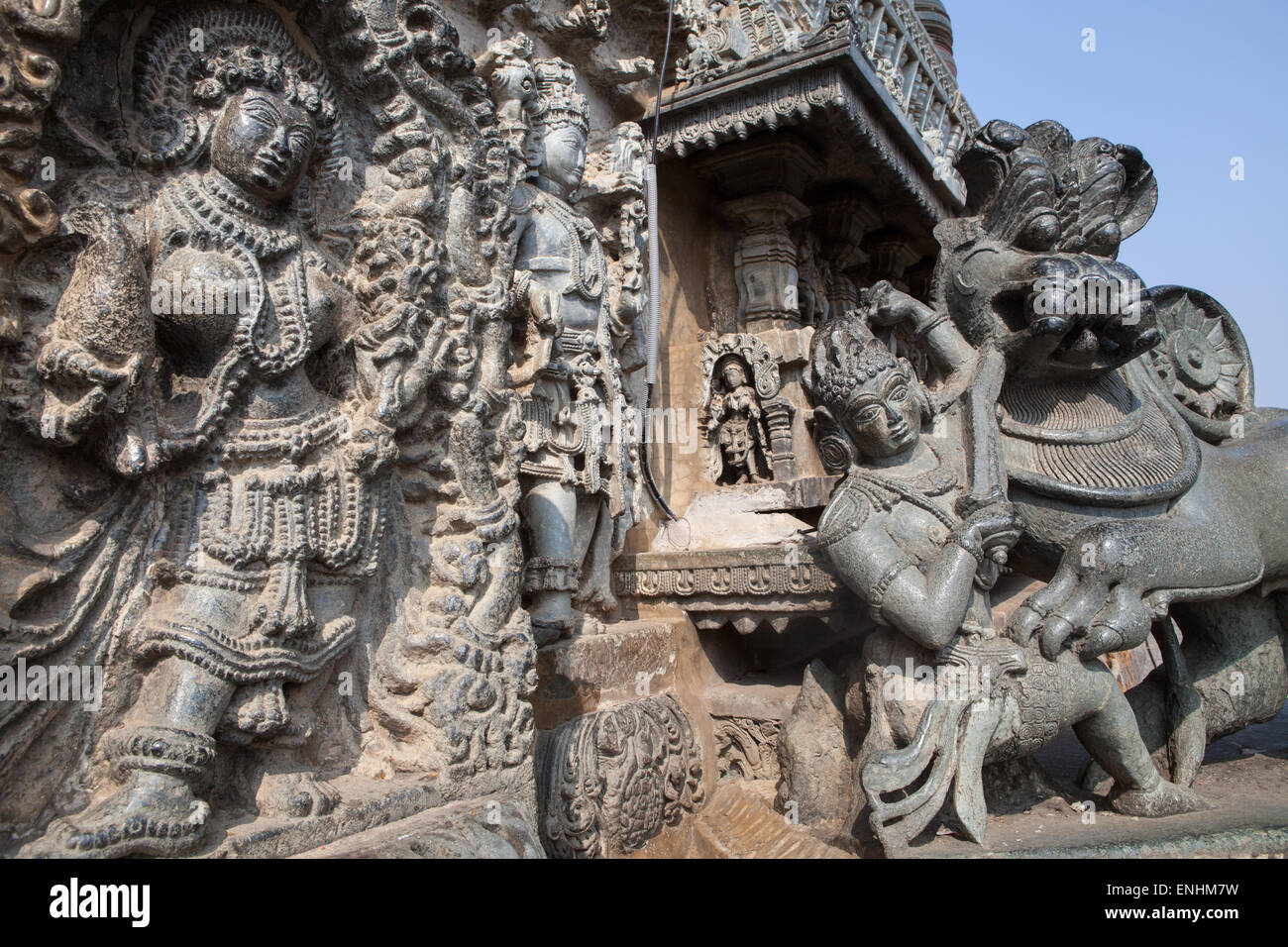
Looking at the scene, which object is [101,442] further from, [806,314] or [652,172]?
[806,314]

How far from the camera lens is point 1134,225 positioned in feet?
14.0

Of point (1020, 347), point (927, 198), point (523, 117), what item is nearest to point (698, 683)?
point (1020, 347)

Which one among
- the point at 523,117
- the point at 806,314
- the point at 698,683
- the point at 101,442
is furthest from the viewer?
the point at 806,314

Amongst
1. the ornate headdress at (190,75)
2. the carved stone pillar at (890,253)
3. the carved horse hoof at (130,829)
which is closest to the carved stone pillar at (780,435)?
the carved stone pillar at (890,253)

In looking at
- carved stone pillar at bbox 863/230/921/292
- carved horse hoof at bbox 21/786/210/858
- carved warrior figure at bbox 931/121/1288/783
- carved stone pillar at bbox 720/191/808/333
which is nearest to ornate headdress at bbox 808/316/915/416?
carved warrior figure at bbox 931/121/1288/783

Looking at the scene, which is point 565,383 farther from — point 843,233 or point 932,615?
point 843,233

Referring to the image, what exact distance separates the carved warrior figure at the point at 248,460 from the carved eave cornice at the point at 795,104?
368 centimetres

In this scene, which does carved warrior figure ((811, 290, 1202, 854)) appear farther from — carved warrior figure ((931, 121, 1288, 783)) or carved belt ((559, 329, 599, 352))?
carved belt ((559, 329, 599, 352))

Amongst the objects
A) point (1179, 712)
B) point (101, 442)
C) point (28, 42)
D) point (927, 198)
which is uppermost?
point (927, 198)

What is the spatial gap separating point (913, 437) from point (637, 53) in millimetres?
4346

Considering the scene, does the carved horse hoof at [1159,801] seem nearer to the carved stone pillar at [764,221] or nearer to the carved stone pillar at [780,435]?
the carved stone pillar at [780,435]

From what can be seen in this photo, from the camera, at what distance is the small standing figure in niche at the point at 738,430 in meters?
7.21

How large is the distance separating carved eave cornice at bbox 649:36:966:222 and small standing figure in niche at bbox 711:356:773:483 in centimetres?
180

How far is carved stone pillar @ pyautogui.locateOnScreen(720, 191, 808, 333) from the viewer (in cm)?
774
